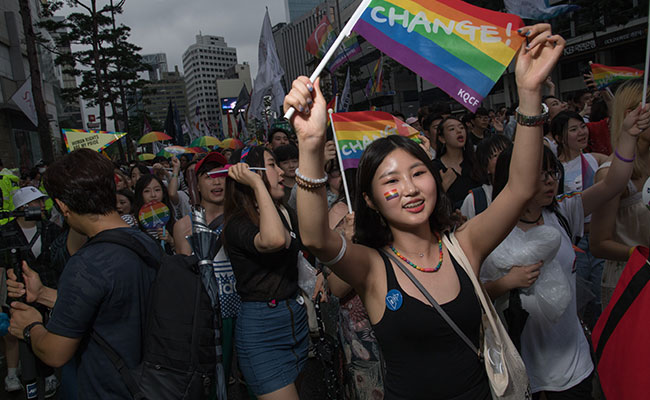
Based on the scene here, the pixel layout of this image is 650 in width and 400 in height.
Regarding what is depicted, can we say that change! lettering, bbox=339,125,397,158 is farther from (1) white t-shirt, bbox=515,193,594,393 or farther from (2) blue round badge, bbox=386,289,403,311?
(2) blue round badge, bbox=386,289,403,311

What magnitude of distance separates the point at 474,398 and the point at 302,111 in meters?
1.32

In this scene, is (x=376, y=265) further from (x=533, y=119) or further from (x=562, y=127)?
(x=562, y=127)

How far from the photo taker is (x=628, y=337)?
5.06 feet

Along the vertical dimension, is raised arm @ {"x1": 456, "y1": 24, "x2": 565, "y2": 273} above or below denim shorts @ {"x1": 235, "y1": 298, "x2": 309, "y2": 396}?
above

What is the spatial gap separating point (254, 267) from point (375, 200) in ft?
4.31

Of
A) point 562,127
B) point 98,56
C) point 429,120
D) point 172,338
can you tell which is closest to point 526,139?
point 172,338

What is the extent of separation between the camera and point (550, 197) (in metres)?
2.68

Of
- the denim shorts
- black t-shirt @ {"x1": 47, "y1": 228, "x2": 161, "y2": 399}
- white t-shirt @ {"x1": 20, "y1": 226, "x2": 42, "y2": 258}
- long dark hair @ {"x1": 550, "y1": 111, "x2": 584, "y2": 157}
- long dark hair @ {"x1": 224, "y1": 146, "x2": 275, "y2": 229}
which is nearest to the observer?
black t-shirt @ {"x1": 47, "y1": 228, "x2": 161, "y2": 399}

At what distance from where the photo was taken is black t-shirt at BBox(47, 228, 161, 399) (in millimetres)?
2098

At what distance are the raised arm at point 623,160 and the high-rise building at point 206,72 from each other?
453 ft

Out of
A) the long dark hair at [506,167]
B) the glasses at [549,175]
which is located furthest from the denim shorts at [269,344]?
the glasses at [549,175]

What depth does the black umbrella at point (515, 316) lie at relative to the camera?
8.01 feet

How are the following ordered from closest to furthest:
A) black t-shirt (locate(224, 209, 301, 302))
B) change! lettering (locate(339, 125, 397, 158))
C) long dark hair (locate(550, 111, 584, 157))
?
black t-shirt (locate(224, 209, 301, 302)), change! lettering (locate(339, 125, 397, 158)), long dark hair (locate(550, 111, 584, 157))

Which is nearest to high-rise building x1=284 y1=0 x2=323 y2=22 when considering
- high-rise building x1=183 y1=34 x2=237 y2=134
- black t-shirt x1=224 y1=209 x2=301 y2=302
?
high-rise building x1=183 y1=34 x2=237 y2=134
